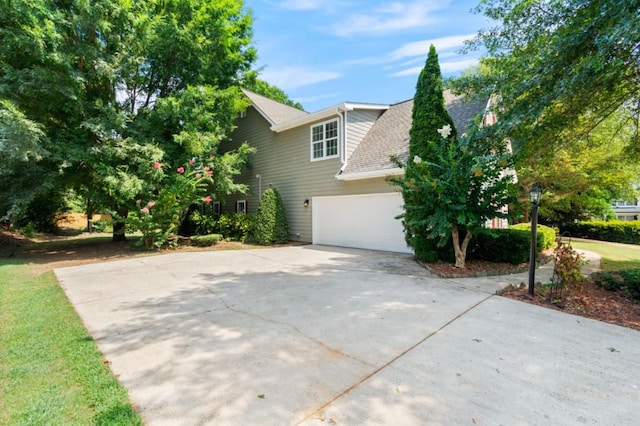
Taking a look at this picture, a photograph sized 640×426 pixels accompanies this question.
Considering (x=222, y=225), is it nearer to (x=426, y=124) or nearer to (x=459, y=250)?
(x=426, y=124)

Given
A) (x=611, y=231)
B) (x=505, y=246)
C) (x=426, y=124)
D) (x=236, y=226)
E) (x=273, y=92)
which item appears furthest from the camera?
(x=273, y=92)

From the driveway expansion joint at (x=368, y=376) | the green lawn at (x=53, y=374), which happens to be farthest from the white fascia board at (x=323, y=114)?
the green lawn at (x=53, y=374)

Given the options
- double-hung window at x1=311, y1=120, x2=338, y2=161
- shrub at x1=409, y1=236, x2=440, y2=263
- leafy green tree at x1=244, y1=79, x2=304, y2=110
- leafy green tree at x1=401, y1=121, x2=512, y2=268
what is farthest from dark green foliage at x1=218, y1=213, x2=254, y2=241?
leafy green tree at x1=244, y1=79, x2=304, y2=110

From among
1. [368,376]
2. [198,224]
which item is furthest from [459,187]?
[198,224]

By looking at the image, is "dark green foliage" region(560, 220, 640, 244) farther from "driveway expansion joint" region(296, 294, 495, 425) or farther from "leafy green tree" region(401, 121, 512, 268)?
"driveway expansion joint" region(296, 294, 495, 425)

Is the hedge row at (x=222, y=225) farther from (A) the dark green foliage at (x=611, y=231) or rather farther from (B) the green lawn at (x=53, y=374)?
(A) the dark green foliage at (x=611, y=231)

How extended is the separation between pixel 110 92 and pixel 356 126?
29.1 feet

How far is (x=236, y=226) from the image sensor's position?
13.4 meters

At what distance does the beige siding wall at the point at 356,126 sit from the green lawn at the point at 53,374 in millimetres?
9329

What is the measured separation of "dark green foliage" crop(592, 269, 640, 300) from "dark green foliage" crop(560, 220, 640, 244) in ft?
41.8

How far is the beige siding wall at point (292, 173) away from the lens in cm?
1147

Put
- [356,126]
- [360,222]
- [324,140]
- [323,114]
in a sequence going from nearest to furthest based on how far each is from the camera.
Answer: [360,222] < [323,114] < [356,126] < [324,140]

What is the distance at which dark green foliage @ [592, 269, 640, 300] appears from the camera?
4953 mm

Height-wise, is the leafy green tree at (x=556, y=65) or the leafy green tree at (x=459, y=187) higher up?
the leafy green tree at (x=556, y=65)
